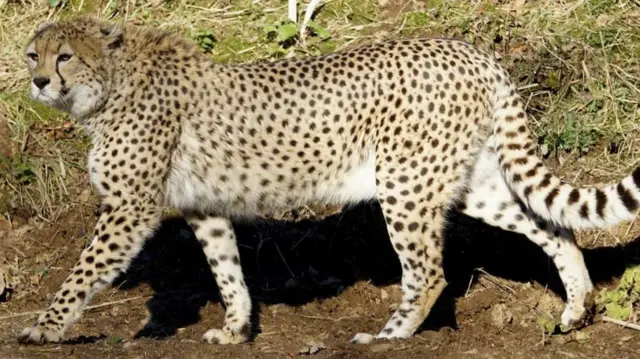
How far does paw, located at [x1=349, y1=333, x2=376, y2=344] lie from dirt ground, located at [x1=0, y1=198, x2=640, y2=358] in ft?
0.28

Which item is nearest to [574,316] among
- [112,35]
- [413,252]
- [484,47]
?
[413,252]

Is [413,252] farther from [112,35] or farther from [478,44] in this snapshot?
[478,44]

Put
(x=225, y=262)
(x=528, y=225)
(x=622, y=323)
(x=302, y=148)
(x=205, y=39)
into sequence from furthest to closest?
(x=205, y=39) → (x=225, y=262) → (x=528, y=225) → (x=302, y=148) → (x=622, y=323)

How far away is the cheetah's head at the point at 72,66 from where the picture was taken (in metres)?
6.00

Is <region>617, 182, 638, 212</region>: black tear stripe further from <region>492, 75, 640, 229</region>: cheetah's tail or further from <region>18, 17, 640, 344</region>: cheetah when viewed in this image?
<region>492, 75, 640, 229</region>: cheetah's tail

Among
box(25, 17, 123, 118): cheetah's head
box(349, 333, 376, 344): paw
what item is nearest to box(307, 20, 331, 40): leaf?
box(25, 17, 123, 118): cheetah's head

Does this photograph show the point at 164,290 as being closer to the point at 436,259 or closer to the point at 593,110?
the point at 436,259

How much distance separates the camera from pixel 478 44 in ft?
26.6

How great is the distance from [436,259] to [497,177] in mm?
630

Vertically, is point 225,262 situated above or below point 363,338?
above

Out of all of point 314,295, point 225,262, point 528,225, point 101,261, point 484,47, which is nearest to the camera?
point 101,261

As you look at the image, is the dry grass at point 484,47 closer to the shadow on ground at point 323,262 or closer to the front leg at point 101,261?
the shadow on ground at point 323,262

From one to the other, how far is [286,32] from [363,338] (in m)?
3.11

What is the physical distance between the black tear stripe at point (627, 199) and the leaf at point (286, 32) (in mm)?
3427
